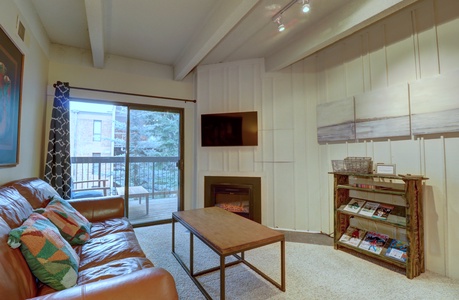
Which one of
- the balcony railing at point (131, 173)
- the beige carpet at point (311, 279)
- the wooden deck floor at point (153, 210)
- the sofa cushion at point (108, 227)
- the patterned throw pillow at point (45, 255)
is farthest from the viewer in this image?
the wooden deck floor at point (153, 210)

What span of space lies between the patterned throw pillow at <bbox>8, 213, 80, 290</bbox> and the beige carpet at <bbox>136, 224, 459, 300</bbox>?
36.1 inches

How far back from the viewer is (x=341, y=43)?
2.96 metres

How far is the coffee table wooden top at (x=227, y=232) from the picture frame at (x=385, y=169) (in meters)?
1.37

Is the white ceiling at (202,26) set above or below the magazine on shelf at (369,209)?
above

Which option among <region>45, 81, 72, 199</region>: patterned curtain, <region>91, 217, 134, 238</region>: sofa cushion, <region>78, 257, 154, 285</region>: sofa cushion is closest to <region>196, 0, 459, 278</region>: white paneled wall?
<region>91, 217, 134, 238</region>: sofa cushion

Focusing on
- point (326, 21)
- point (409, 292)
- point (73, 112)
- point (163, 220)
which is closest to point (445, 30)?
point (326, 21)

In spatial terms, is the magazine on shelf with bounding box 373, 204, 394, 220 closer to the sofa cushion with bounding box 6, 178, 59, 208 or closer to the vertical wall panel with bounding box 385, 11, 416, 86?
the vertical wall panel with bounding box 385, 11, 416, 86

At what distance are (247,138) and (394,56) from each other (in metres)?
2.08

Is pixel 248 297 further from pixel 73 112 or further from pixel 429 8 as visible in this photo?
pixel 73 112

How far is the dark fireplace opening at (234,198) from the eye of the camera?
11.7 ft

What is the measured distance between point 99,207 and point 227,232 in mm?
1484

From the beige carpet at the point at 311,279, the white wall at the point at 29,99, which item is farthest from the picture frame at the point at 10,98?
the beige carpet at the point at 311,279

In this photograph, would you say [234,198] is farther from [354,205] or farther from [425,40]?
[425,40]

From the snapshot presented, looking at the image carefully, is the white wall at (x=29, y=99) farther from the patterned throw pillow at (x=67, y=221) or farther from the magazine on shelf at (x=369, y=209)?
the magazine on shelf at (x=369, y=209)
